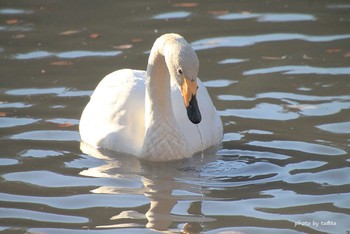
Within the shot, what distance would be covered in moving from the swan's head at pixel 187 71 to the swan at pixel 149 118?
38 cm

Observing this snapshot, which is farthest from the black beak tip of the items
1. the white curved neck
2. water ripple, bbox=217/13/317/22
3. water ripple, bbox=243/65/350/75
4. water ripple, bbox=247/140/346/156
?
water ripple, bbox=217/13/317/22

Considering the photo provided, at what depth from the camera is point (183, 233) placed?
24.9 feet

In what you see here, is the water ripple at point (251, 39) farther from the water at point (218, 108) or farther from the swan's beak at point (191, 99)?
the swan's beak at point (191, 99)

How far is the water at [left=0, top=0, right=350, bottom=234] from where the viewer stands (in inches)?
316

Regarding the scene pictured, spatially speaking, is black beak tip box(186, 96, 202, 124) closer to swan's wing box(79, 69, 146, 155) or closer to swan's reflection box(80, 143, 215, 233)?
swan's reflection box(80, 143, 215, 233)

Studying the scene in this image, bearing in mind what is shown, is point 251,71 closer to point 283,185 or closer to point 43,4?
point 283,185

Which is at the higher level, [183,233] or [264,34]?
[264,34]

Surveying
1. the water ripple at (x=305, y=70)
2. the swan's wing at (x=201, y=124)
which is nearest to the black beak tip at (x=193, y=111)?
the swan's wing at (x=201, y=124)

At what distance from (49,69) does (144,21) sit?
7.05 ft

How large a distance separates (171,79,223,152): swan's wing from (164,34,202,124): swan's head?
1.17m

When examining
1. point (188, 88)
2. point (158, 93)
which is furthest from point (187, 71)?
point (158, 93)

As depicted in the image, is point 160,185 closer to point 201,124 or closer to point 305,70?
point 201,124

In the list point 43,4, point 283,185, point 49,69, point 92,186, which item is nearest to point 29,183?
point 92,186

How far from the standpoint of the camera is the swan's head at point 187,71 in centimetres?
845
